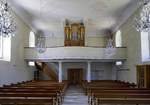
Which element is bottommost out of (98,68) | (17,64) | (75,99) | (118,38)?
(75,99)

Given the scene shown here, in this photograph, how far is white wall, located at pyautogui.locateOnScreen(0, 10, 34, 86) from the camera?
46.2ft

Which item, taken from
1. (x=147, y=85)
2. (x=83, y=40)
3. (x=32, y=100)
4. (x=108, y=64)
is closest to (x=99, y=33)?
(x=108, y=64)

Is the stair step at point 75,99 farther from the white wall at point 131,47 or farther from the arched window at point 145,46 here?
the arched window at point 145,46

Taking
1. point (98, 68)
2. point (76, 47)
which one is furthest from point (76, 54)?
point (98, 68)

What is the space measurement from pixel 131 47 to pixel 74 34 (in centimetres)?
560

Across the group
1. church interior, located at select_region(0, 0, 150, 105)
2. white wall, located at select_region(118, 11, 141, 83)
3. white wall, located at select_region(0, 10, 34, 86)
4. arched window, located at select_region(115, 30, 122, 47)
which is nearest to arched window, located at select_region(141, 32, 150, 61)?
church interior, located at select_region(0, 0, 150, 105)

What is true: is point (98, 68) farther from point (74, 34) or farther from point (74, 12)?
point (74, 12)

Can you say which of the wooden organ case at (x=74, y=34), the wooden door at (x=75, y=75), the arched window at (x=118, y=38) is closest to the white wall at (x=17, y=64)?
the wooden organ case at (x=74, y=34)

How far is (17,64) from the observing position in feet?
54.6

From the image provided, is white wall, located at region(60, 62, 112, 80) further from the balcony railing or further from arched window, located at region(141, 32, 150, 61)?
arched window, located at region(141, 32, 150, 61)

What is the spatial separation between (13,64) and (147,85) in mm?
8289

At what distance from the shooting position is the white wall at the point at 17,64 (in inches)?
554

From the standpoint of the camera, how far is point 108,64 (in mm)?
24047

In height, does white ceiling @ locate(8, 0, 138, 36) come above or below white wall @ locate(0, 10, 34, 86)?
above
